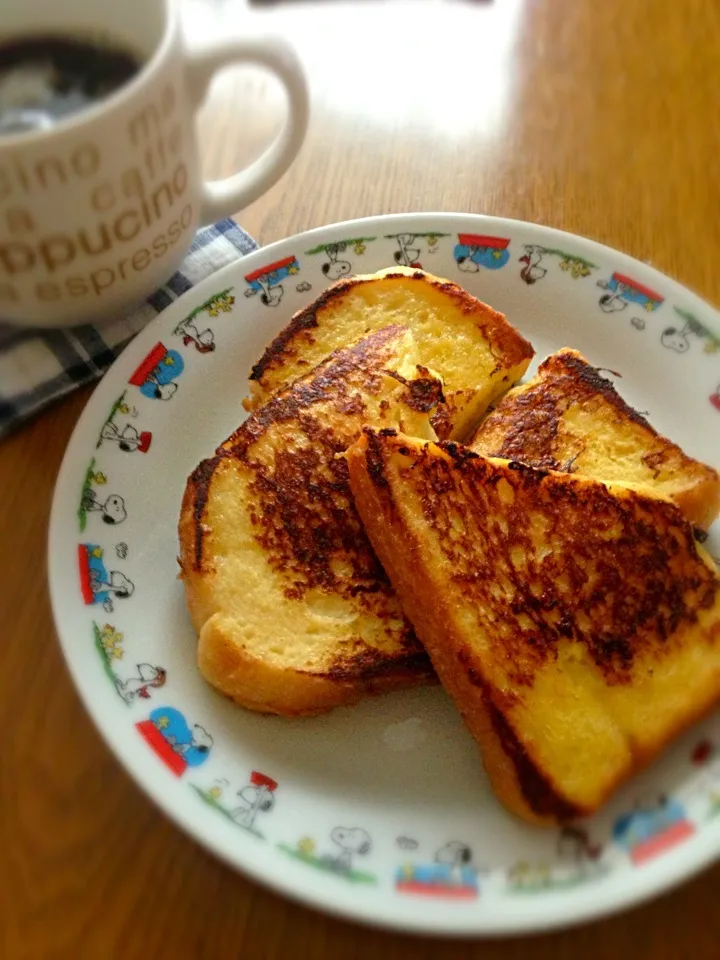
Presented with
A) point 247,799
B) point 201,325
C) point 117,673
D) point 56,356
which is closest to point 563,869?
point 247,799

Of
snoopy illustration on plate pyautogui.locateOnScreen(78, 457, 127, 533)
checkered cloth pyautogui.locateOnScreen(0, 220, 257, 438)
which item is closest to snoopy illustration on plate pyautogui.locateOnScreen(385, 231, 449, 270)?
checkered cloth pyautogui.locateOnScreen(0, 220, 257, 438)

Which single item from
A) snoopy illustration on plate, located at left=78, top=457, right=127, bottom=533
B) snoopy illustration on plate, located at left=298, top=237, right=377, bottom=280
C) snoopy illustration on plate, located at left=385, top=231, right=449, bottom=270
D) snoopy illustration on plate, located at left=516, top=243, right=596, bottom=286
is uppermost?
snoopy illustration on plate, located at left=516, top=243, right=596, bottom=286

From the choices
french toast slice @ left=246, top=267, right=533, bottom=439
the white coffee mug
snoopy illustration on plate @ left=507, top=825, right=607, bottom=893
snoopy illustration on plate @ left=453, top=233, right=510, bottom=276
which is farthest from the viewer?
snoopy illustration on plate @ left=453, top=233, right=510, bottom=276

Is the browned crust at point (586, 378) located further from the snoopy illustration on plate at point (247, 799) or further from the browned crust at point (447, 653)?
the snoopy illustration on plate at point (247, 799)

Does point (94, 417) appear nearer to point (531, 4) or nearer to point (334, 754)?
point (334, 754)

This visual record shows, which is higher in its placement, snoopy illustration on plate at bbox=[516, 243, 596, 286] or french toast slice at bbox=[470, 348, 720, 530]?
snoopy illustration on plate at bbox=[516, 243, 596, 286]

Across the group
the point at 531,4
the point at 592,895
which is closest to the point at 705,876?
the point at 592,895

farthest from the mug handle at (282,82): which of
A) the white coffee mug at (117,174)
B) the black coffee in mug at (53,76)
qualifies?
the black coffee in mug at (53,76)

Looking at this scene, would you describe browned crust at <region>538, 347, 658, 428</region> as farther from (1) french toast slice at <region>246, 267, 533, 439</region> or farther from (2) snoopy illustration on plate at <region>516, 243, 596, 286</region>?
(2) snoopy illustration on plate at <region>516, 243, 596, 286</region>
